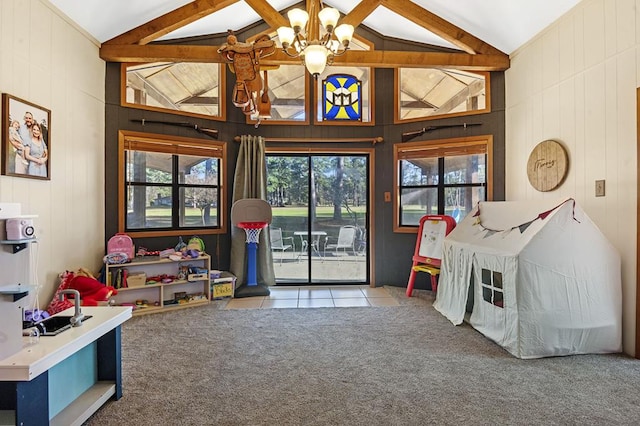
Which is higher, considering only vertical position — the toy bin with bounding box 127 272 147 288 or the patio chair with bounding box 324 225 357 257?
the patio chair with bounding box 324 225 357 257

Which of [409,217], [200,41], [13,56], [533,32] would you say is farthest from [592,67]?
[13,56]

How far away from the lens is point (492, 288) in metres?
3.28

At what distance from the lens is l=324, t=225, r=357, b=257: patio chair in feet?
18.6

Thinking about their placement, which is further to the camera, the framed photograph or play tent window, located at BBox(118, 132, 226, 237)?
play tent window, located at BBox(118, 132, 226, 237)

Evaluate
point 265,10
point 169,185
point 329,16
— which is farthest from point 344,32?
point 169,185

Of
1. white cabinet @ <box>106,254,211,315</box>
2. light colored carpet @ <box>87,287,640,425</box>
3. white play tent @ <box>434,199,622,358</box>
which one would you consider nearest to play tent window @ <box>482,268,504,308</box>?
white play tent @ <box>434,199,622,358</box>

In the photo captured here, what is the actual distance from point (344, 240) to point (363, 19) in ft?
10.1

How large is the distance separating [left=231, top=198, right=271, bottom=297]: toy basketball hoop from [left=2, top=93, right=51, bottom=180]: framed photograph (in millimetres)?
2093

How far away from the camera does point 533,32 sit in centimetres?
410

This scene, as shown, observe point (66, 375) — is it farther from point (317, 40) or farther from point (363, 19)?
point (363, 19)

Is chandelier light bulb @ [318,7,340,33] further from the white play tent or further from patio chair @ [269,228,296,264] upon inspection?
patio chair @ [269,228,296,264]

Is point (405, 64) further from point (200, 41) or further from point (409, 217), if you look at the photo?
point (200, 41)

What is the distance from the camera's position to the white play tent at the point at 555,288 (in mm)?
2910

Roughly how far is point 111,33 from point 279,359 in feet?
13.5
